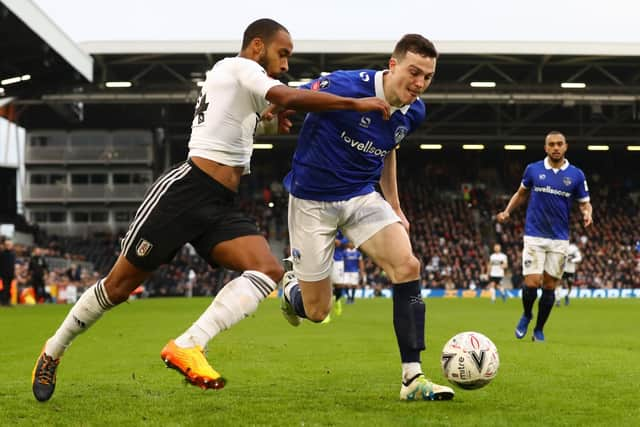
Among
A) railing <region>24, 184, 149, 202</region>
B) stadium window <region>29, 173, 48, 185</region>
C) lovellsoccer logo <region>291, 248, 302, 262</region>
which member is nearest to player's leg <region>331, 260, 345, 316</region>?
lovellsoccer logo <region>291, 248, 302, 262</region>

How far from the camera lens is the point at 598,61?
35.8 metres

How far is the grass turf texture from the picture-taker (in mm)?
4648

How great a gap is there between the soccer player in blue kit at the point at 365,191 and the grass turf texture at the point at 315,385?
0.55 m

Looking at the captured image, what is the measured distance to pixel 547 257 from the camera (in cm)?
1078

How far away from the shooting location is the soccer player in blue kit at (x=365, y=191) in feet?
18.0

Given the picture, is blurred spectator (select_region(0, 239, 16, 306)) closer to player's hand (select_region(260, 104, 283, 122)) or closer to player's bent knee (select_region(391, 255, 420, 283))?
player's hand (select_region(260, 104, 283, 122))

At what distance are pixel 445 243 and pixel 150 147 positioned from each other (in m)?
17.3

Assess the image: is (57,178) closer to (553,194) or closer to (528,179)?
(528,179)

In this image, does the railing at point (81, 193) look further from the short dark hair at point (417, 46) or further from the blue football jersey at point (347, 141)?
the short dark hair at point (417, 46)

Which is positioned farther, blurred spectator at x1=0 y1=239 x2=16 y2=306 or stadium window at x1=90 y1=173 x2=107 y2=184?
stadium window at x1=90 y1=173 x2=107 y2=184

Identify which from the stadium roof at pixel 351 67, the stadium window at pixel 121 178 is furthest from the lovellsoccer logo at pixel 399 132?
the stadium window at pixel 121 178

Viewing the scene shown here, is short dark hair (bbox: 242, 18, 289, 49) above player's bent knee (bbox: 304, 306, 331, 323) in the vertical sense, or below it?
above

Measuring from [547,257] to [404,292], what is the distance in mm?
5754

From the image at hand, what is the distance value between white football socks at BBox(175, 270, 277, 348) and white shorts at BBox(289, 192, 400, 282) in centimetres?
106
